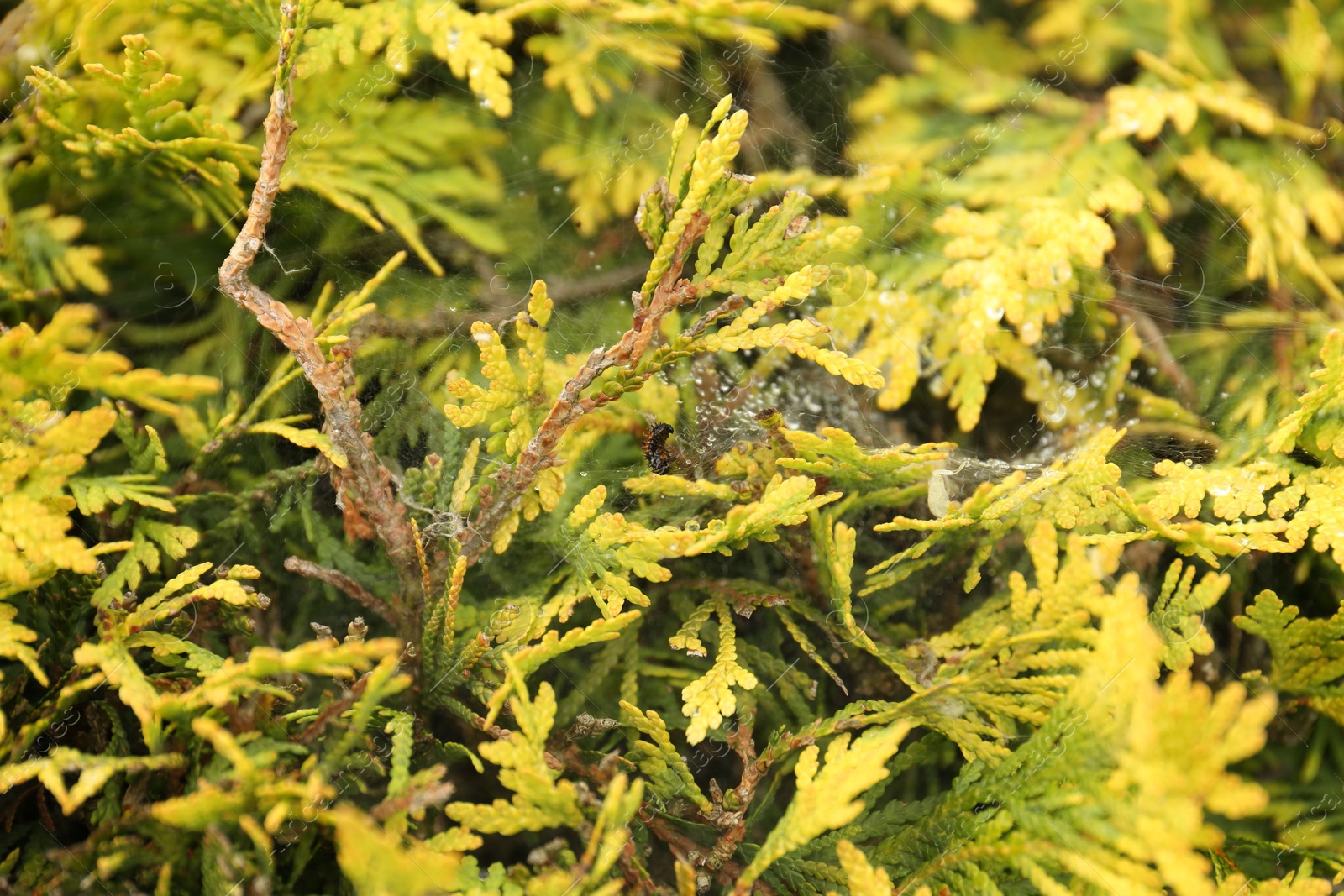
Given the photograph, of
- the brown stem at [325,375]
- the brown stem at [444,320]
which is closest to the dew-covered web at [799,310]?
the brown stem at [444,320]

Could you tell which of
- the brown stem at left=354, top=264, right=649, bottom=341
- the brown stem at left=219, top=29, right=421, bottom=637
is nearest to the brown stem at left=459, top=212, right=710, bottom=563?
the brown stem at left=219, top=29, right=421, bottom=637

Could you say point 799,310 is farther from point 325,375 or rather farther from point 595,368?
point 325,375

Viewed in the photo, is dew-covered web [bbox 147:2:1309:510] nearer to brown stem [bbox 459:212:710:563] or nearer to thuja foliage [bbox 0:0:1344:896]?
thuja foliage [bbox 0:0:1344:896]

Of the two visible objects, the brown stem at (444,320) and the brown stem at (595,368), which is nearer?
the brown stem at (595,368)

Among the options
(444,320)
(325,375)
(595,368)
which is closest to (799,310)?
(595,368)

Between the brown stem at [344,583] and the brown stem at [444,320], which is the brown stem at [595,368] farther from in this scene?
the brown stem at [444,320]

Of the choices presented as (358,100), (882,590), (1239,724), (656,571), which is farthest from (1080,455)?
(358,100)
